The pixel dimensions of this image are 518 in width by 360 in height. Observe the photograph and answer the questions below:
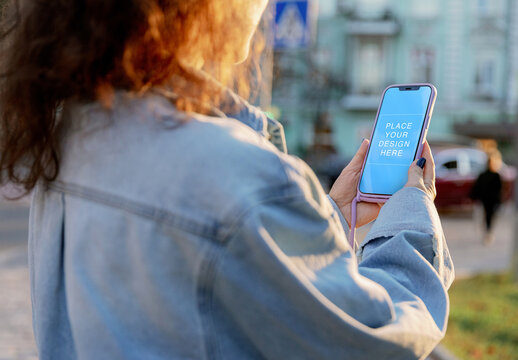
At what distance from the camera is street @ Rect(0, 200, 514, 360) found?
5.27 meters

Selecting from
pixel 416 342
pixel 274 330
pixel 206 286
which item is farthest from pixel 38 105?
pixel 416 342

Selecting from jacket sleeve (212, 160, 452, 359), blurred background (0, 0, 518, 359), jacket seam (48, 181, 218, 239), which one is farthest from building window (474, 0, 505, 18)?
jacket seam (48, 181, 218, 239)

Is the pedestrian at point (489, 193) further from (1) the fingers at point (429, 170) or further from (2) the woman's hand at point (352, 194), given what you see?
(1) the fingers at point (429, 170)

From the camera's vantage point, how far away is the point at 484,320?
5.94 m

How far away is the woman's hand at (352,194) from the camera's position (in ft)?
5.60

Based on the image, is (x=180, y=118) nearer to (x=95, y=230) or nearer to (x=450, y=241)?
(x=95, y=230)

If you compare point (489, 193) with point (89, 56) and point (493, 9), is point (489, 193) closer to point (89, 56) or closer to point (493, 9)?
point (89, 56)

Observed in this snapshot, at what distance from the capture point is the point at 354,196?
1764mm

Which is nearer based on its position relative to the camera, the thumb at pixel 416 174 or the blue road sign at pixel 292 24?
the thumb at pixel 416 174

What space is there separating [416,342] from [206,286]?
1.33ft

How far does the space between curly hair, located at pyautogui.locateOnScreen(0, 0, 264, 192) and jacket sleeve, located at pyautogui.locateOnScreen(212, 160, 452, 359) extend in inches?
9.7

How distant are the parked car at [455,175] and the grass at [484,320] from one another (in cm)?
859

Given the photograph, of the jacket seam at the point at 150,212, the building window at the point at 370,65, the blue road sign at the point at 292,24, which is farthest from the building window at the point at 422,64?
the jacket seam at the point at 150,212

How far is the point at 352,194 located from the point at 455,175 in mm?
15709
